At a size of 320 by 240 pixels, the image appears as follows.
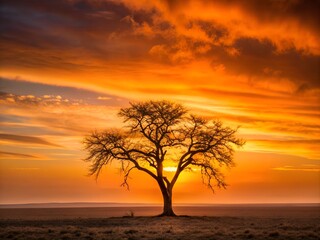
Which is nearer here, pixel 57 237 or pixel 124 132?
pixel 57 237

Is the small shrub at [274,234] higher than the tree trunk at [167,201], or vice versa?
the tree trunk at [167,201]

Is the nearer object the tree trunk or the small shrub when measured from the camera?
the small shrub

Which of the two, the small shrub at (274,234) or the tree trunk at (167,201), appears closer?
the small shrub at (274,234)

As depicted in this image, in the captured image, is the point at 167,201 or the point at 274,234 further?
the point at 167,201

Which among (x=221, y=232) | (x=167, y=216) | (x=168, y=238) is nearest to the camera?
(x=168, y=238)

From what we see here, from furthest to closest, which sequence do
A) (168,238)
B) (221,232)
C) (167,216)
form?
(167,216)
(221,232)
(168,238)

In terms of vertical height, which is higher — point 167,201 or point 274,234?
point 167,201

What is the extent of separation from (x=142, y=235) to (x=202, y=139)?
2790 cm

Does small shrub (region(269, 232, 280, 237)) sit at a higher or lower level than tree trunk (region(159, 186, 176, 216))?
lower

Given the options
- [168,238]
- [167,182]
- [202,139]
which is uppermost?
[202,139]

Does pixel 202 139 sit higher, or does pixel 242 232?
pixel 202 139

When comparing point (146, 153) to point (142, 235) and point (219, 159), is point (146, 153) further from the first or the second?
point (142, 235)

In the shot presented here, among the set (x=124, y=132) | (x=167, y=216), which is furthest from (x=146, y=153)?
(x=167, y=216)

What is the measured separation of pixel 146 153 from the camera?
65.8 metres
